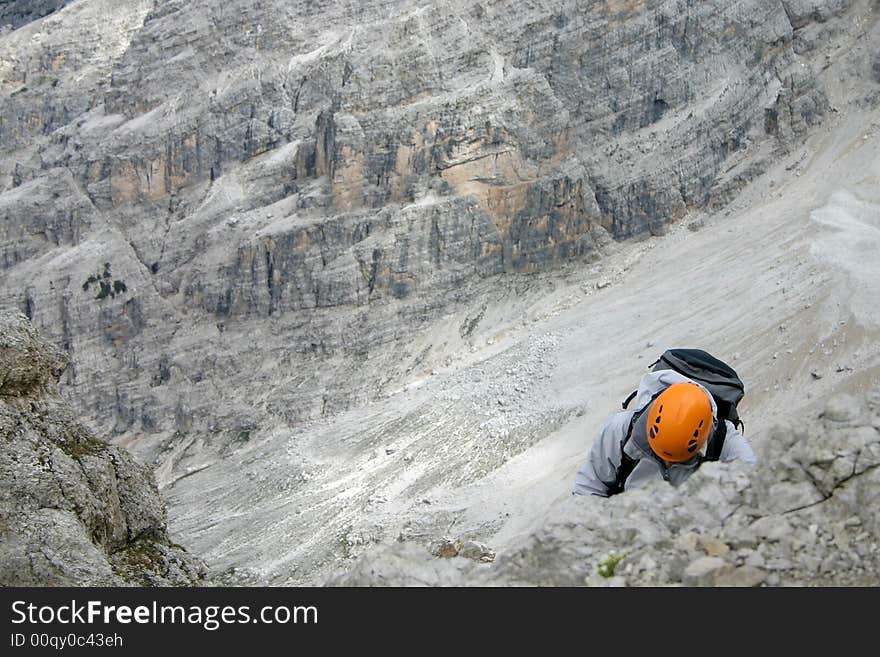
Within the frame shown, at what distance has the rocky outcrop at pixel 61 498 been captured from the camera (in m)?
8.82

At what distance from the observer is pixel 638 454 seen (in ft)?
24.3

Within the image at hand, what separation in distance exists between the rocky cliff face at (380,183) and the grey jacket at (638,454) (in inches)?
2061

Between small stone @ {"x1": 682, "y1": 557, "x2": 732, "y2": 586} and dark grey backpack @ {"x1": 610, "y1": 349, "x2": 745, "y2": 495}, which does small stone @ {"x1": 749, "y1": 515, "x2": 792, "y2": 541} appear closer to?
small stone @ {"x1": 682, "y1": 557, "x2": 732, "y2": 586}

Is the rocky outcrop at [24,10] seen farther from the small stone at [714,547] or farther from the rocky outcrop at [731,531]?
the small stone at [714,547]

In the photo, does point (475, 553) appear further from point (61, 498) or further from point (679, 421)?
point (679, 421)

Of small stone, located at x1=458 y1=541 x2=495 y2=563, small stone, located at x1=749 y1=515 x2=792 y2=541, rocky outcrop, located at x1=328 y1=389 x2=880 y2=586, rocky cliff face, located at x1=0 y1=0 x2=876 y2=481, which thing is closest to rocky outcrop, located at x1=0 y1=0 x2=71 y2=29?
rocky cliff face, located at x1=0 y1=0 x2=876 y2=481

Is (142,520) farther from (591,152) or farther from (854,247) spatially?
(591,152)

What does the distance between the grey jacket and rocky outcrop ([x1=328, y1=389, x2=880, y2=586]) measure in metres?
0.59

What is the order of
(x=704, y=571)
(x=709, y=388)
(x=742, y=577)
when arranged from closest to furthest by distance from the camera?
(x=742, y=577)
(x=704, y=571)
(x=709, y=388)

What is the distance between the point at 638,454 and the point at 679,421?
652mm

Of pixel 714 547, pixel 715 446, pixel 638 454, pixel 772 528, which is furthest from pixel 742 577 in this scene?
pixel 638 454

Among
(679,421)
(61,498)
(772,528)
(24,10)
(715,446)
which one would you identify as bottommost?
(715,446)

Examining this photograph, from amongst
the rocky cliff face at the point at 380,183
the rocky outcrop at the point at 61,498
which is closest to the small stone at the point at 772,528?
the rocky outcrop at the point at 61,498

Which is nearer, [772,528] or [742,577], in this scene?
[742,577]
